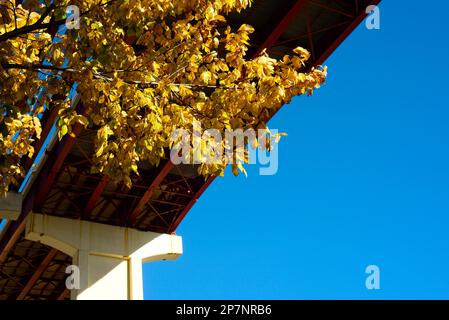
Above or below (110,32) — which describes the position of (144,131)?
below

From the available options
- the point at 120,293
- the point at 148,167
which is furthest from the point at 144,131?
the point at 120,293

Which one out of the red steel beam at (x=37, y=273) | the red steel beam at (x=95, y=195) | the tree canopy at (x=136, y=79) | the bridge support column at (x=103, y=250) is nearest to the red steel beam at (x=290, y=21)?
the tree canopy at (x=136, y=79)

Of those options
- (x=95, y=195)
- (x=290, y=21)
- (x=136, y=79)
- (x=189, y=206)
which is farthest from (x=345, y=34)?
(x=95, y=195)

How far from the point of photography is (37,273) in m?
28.7

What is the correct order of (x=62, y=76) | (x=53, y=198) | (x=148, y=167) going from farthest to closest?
(x=53, y=198) < (x=148, y=167) < (x=62, y=76)

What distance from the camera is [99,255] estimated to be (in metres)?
22.7

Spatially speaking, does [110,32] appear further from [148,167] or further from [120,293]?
[120,293]

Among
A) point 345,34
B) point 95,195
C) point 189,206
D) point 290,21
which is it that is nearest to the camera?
point 290,21

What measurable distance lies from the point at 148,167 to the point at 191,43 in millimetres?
12431

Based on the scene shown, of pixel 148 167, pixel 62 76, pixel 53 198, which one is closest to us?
pixel 62 76

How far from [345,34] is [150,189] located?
8.74 m

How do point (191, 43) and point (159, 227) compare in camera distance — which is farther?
point (159, 227)

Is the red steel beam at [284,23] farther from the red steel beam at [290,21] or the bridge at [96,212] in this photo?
the bridge at [96,212]

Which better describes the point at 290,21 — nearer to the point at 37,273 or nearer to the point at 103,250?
the point at 103,250
